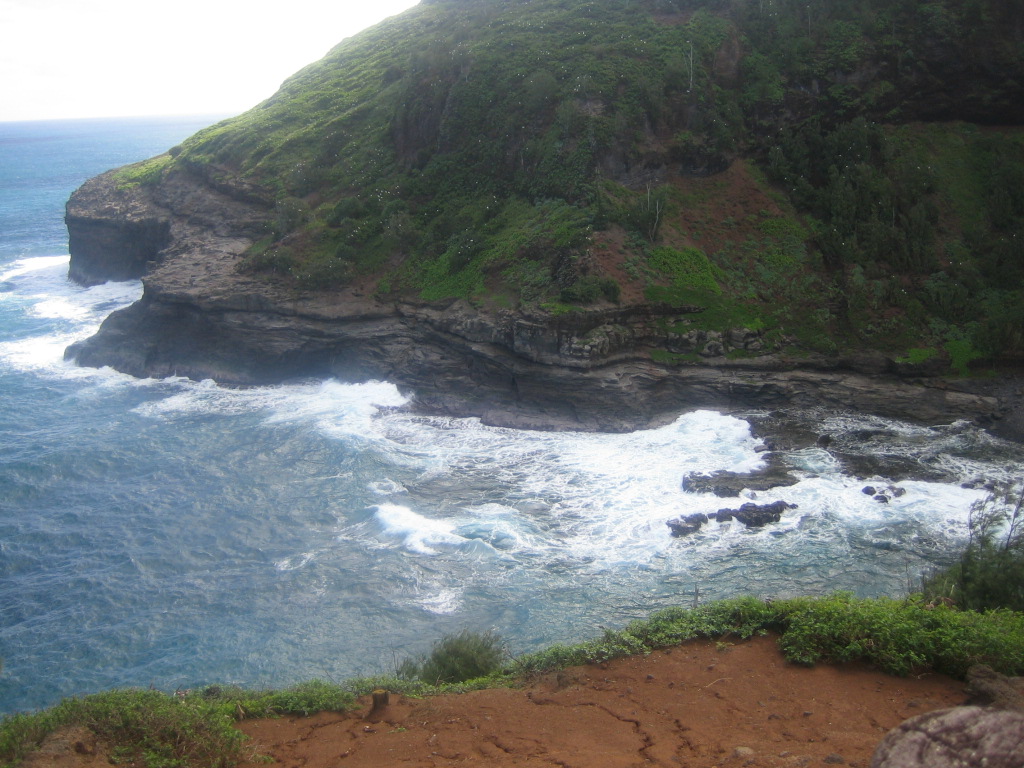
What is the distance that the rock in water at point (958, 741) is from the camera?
22.5 feet

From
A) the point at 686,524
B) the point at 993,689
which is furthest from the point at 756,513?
the point at 993,689

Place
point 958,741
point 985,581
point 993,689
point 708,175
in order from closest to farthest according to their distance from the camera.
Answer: point 958,741 → point 993,689 → point 985,581 → point 708,175

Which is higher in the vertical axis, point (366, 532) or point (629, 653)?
point (629, 653)

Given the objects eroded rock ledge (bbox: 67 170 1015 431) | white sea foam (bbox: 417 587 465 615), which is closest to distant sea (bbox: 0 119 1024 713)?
white sea foam (bbox: 417 587 465 615)

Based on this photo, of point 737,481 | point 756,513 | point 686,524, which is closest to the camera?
point 686,524

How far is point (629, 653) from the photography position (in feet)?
43.0

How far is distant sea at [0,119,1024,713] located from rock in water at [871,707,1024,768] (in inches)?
463

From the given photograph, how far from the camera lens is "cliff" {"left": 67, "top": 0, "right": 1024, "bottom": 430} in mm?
28984

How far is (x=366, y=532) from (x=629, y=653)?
40.2ft

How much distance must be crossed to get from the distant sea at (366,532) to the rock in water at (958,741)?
463 inches

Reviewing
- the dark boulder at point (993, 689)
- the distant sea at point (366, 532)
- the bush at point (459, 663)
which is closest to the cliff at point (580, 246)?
the distant sea at point (366, 532)

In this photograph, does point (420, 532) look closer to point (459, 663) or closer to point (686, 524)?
point (686, 524)

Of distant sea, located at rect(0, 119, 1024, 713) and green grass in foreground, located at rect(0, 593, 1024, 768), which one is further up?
green grass in foreground, located at rect(0, 593, 1024, 768)

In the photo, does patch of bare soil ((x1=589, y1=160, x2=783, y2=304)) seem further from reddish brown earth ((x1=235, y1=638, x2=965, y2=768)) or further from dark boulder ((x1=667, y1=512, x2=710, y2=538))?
reddish brown earth ((x1=235, y1=638, x2=965, y2=768))
